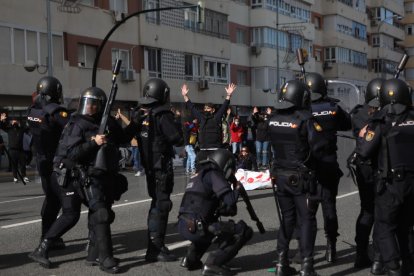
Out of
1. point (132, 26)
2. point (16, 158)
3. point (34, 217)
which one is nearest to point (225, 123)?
point (16, 158)

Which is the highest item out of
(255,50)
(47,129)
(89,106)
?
(255,50)

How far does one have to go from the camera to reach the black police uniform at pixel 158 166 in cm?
687

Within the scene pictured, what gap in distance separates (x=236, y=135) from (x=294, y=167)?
1463cm

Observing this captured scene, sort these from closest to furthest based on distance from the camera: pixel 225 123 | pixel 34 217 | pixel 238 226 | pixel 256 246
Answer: pixel 238 226, pixel 256 246, pixel 34 217, pixel 225 123

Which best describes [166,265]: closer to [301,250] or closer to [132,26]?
[301,250]

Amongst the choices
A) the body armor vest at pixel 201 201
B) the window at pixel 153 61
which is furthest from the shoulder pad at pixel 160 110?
the window at pixel 153 61

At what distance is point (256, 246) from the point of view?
7.64 metres

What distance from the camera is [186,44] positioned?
3412cm

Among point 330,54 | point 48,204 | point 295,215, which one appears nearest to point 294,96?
point 295,215

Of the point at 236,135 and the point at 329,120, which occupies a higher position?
the point at 329,120

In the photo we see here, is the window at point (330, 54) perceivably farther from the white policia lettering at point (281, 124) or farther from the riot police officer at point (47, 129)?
the white policia lettering at point (281, 124)

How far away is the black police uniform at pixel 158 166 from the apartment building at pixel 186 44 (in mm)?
10498

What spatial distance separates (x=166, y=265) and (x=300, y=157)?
1.94 m

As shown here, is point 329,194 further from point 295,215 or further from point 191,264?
point 191,264
